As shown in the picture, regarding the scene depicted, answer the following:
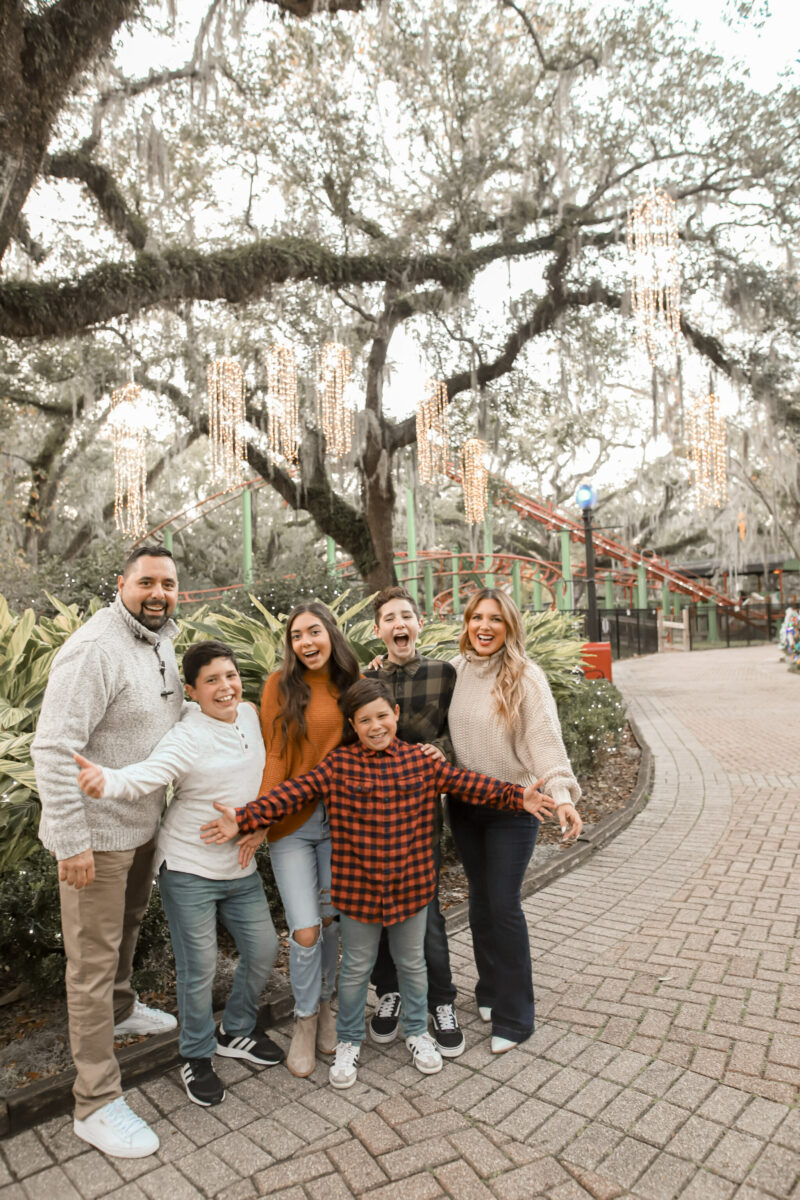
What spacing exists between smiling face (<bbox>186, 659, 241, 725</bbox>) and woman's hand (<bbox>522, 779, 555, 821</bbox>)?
1.15 m

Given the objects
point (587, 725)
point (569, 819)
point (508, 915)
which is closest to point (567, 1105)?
point (508, 915)

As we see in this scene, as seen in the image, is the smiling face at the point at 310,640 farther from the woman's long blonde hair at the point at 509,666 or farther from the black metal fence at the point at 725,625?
the black metal fence at the point at 725,625

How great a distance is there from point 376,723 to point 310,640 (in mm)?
428

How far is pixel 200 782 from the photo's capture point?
2799mm

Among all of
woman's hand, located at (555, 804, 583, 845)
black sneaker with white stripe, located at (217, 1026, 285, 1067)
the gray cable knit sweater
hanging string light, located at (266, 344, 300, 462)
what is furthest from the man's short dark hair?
hanging string light, located at (266, 344, 300, 462)

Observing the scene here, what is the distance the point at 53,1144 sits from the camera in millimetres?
2473

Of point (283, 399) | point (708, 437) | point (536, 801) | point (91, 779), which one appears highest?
point (283, 399)

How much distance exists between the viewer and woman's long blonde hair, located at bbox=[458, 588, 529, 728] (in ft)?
10.1

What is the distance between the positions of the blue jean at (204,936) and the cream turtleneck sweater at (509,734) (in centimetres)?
102

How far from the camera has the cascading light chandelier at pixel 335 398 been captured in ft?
44.7

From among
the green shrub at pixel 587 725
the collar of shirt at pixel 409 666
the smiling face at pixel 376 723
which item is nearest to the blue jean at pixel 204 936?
the smiling face at pixel 376 723

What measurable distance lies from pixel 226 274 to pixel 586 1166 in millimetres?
11843

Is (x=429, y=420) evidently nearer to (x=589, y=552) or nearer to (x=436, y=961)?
(x=589, y=552)

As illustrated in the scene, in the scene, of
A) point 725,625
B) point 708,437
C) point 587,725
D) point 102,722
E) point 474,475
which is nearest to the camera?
point 102,722
